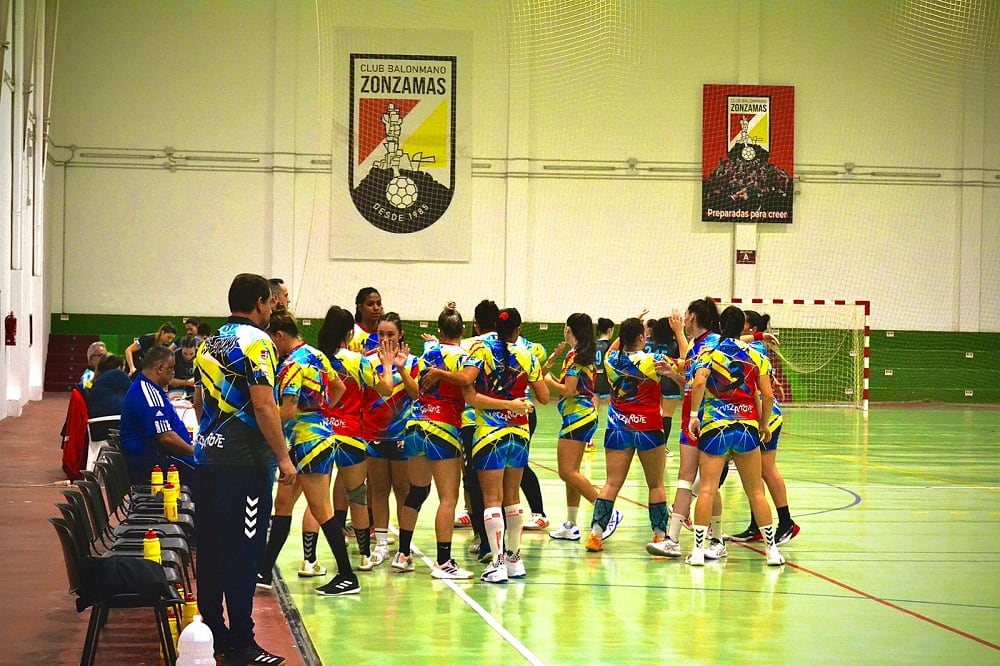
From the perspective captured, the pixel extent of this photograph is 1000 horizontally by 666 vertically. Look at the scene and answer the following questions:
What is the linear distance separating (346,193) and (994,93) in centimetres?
1670

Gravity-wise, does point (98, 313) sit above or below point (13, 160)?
below

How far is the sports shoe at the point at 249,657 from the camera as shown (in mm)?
5707

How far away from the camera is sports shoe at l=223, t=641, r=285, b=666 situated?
18.7ft

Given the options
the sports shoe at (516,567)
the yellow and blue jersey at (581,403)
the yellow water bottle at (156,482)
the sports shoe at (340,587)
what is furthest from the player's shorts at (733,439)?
the yellow water bottle at (156,482)

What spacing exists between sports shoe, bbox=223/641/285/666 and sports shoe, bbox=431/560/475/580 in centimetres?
254

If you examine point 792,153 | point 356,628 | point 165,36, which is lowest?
point 356,628

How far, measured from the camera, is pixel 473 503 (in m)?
8.91

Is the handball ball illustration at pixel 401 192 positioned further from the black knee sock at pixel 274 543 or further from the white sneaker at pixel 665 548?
the black knee sock at pixel 274 543

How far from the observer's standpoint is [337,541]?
745 centimetres

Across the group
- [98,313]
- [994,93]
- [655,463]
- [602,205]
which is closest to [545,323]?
[602,205]

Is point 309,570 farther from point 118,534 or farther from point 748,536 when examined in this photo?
A: point 748,536

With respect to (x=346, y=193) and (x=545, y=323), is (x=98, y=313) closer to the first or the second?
(x=346, y=193)

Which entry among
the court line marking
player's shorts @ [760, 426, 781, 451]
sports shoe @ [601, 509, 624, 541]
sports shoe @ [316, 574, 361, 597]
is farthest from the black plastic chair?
player's shorts @ [760, 426, 781, 451]

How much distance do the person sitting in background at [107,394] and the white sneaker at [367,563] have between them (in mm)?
4626
